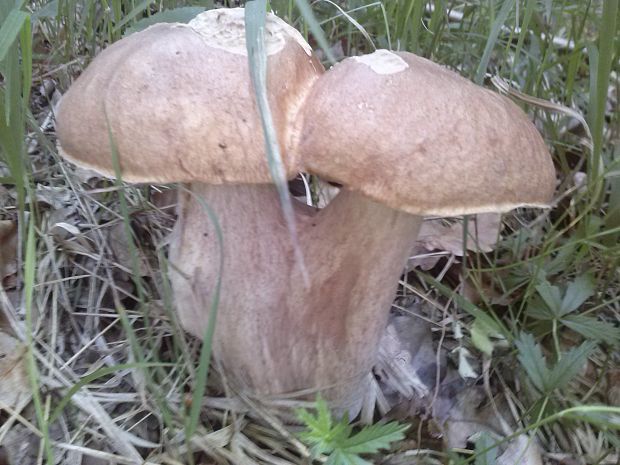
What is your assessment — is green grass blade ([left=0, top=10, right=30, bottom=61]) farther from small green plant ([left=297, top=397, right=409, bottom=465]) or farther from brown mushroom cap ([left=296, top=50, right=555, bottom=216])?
small green plant ([left=297, top=397, right=409, bottom=465])

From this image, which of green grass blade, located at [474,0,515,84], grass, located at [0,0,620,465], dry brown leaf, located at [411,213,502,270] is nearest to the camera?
grass, located at [0,0,620,465]

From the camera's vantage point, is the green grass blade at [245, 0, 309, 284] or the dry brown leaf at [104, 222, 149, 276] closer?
the green grass blade at [245, 0, 309, 284]

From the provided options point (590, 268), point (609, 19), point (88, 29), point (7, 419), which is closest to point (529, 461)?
point (590, 268)

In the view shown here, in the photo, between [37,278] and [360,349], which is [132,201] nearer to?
[37,278]

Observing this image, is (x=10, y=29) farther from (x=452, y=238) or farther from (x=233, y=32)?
(x=452, y=238)

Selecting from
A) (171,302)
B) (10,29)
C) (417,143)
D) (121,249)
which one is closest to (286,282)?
(171,302)

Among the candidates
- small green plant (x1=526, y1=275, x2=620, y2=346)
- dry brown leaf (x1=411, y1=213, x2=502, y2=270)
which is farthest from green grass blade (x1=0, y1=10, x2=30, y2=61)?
small green plant (x1=526, y1=275, x2=620, y2=346)
